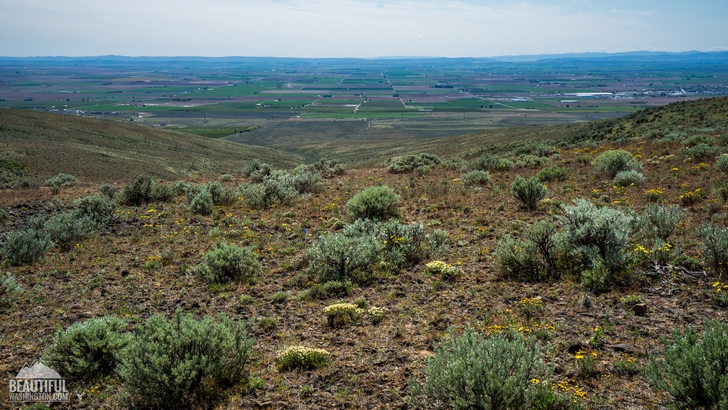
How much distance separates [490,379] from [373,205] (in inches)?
363

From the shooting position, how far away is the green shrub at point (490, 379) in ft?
13.3

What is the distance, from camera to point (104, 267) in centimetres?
957

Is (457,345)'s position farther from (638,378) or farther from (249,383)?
(249,383)

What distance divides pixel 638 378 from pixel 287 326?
4944 mm

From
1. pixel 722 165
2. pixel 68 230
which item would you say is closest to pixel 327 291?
pixel 68 230

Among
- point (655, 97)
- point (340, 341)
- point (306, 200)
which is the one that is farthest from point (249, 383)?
point (655, 97)

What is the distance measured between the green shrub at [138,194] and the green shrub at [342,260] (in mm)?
10509

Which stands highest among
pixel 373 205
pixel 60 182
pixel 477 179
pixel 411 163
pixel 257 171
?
pixel 411 163

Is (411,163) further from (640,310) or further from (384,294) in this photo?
(640,310)

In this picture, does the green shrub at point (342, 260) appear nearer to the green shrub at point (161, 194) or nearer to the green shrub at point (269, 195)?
the green shrub at point (269, 195)

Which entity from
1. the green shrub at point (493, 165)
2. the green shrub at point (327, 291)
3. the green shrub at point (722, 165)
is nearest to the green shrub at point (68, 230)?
the green shrub at point (327, 291)

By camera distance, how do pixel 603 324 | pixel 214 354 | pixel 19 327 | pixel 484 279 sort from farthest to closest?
pixel 484 279 → pixel 19 327 → pixel 603 324 → pixel 214 354

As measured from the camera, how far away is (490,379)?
4.05m

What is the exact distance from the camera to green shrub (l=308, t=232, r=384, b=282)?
8.70 m
